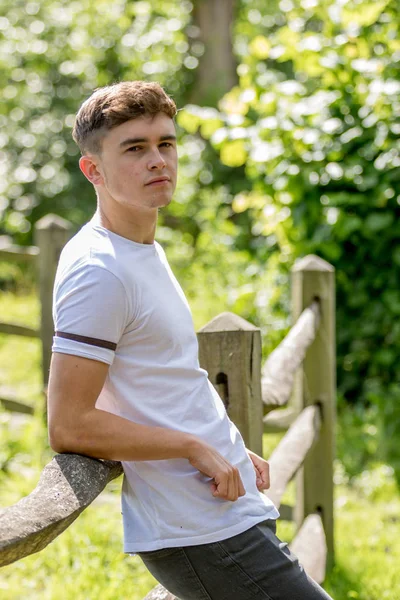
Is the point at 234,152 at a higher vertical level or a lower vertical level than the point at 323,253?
higher

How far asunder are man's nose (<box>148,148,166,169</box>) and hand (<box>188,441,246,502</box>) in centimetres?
51

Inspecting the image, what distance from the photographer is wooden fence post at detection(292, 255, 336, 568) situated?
3.38 m

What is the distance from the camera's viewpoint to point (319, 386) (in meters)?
3.40

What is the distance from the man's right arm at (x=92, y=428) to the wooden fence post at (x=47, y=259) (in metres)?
3.72

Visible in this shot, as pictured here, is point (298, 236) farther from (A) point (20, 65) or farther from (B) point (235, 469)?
(A) point (20, 65)

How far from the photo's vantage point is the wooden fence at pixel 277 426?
3.90 feet

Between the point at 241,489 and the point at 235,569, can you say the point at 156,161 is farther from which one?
the point at 235,569

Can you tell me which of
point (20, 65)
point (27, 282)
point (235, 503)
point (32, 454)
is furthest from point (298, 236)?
point (20, 65)

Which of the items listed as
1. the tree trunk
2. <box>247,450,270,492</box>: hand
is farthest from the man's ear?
the tree trunk

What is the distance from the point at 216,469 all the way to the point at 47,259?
378 cm

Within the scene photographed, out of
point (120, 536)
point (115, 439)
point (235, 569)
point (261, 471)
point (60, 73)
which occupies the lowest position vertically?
point (120, 536)

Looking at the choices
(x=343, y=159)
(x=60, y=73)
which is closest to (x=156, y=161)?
(x=343, y=159)

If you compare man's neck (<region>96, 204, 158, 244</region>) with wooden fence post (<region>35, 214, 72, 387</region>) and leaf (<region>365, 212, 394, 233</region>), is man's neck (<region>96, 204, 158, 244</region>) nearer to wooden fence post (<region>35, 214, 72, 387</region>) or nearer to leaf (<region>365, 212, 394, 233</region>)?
leaf (<region>365, 212, 394, 233</region>)

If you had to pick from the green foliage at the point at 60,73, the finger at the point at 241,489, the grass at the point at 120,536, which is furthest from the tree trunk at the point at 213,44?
the finger at the point at 241,489
